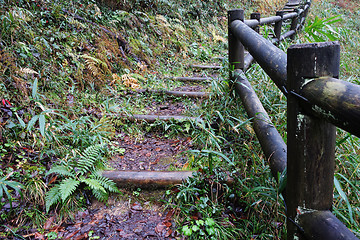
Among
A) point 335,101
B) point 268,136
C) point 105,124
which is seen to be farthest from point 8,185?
point 335,101

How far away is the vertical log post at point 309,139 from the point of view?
94 cm

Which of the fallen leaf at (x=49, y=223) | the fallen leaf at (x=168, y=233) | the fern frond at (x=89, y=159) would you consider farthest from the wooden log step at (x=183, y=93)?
the fallen leaf at (x=49, y=223)

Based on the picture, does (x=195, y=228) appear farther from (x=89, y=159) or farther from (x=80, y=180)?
(x=89, y=159)

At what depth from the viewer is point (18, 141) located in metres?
2.47

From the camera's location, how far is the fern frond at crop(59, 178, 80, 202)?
196cm

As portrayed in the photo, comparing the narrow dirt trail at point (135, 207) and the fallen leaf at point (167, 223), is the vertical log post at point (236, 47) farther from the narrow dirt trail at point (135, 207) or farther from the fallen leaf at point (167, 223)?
the fallen leaf at point (167, 223)

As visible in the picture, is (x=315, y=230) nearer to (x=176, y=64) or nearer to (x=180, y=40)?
(x=176, y=64)

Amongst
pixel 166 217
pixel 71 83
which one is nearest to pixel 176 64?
pixel 71 83

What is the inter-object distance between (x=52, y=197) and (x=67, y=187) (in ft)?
0.49

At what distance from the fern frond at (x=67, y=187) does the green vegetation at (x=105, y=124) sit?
1 cm

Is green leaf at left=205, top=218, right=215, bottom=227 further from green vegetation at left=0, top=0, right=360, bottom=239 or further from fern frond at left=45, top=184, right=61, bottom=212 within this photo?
fern frond at left=45, top=184, right=61, bottom=212

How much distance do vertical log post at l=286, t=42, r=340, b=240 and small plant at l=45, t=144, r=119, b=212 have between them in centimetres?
152

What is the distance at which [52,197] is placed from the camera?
2.03 meters

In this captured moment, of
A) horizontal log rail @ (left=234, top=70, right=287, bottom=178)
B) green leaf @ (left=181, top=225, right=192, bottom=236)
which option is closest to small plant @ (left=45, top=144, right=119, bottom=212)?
green leaf @ (left=181, top=225, right=192, bottom=236)
